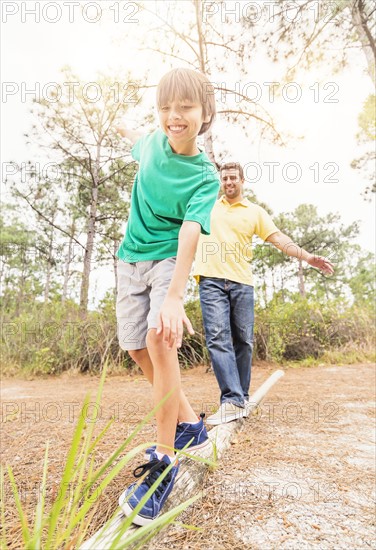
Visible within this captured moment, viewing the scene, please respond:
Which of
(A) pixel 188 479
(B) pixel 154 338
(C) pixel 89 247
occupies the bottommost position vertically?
(A) pixel 188 479

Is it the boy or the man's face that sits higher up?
the man's face

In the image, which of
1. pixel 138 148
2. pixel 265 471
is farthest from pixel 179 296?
pixel 265 471

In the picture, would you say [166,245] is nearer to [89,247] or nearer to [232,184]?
[232,184]

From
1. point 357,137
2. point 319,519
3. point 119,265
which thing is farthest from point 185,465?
point 357,137

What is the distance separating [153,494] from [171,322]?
52 centimetres

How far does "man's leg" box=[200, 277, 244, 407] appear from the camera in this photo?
2.44 metres

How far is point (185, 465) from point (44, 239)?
19432 millimetres

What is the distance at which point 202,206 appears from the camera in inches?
56.4

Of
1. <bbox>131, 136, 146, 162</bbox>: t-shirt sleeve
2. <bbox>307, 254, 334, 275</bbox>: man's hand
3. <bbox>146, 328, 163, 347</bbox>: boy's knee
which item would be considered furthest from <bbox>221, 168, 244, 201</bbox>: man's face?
<bbox>146, 328, 163, 347</bbox>: boy's knee

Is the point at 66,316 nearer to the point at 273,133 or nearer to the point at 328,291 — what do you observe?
the point at 273,133

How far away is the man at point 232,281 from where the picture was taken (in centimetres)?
246

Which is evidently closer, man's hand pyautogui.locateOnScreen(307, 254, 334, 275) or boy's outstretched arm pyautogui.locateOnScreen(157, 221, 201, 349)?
boy's outstretched arm pyautogui.locateOnScreen(157, 221, 201, 349)

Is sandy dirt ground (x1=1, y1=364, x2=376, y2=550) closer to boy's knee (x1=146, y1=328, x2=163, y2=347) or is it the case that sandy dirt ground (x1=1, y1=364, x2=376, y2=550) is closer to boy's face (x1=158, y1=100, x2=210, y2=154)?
boy's knee (x1=146, y1=328, x2=163, y2=347)

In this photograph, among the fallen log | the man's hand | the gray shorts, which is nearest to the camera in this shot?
the fallen log
